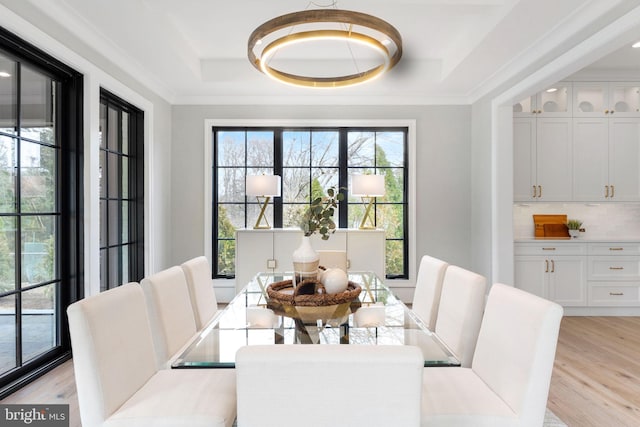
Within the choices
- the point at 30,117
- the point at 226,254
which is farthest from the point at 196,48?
the point at 226,254

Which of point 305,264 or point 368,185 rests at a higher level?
point 368,185

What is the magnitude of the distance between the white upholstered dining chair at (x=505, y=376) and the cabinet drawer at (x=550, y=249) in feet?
9.24

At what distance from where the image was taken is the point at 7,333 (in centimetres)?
236

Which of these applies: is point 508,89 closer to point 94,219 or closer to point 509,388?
point 509,388

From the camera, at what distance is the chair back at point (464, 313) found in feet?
5.94

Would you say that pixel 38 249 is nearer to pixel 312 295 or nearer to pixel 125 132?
pixel 125 132

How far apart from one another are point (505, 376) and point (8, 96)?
3.06 metres

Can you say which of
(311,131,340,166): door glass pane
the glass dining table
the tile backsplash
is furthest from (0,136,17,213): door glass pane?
the tile backsplash

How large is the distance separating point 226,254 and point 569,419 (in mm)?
3679

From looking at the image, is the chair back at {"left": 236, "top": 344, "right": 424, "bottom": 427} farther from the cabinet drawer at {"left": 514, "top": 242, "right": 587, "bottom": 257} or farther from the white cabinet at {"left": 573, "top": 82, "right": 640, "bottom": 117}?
the white cabinet at {"left": 573, "top": 82, "right": 640, "bottom": 117}

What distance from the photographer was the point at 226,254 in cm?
470

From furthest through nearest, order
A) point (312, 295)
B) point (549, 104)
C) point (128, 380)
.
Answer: point (549, 104)
point (312, 295)
point (128, 380)

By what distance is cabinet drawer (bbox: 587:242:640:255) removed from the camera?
13.1ft

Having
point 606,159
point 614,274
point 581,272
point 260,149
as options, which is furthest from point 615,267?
point 260,149
